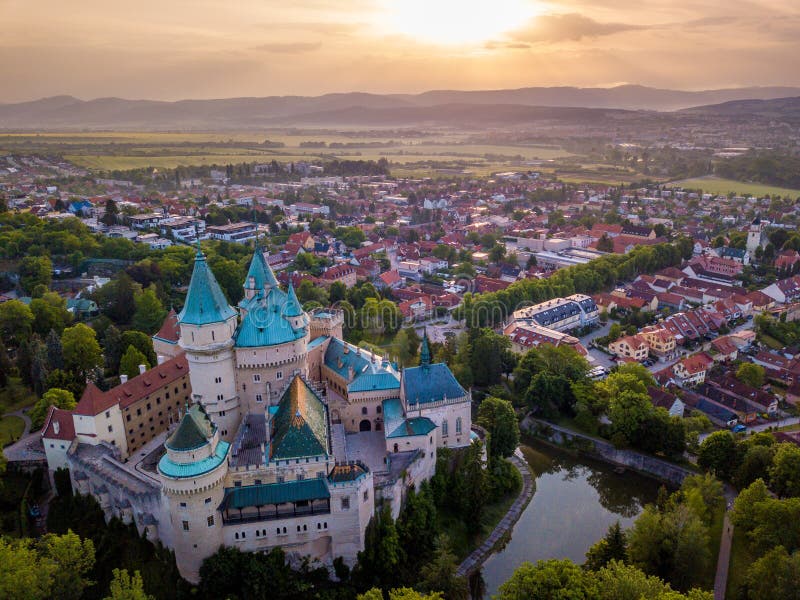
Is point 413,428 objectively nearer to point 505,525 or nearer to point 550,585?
point 505,525

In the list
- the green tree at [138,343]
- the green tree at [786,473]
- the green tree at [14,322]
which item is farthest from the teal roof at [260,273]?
the green tree at [786,473]

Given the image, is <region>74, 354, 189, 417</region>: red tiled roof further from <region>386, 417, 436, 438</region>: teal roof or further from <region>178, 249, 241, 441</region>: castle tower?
<region>386, 417, 436, 438</region>: teal roof

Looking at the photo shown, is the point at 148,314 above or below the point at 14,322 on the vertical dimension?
below

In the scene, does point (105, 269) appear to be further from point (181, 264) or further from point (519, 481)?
point (519, 481)

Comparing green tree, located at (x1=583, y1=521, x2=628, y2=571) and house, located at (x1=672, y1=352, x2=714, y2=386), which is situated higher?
house, located at (x1=672, y1=352, x2=714, y2=386)

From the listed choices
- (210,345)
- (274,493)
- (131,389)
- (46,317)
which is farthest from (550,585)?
(46,317)

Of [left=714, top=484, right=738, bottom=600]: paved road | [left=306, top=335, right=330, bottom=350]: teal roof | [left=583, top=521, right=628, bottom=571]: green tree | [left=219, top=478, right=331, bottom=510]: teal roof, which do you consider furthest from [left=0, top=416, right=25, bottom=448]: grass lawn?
[left=714, top=484, right=738, bottom=600]: paved road
